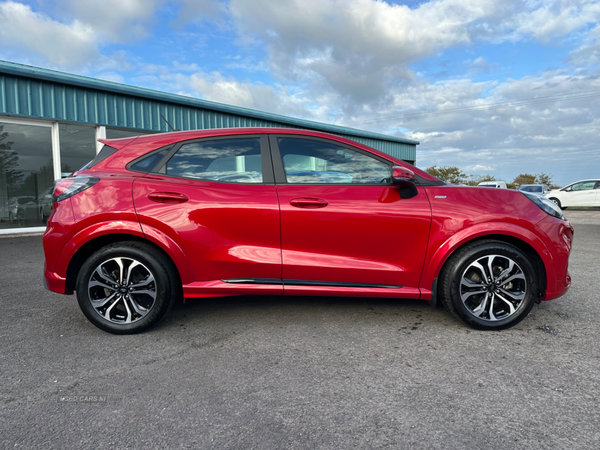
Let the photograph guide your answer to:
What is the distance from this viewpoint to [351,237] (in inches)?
113

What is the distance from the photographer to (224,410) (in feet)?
6.26

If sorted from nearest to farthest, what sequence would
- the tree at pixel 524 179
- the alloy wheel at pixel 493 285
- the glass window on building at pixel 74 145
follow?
1. the alloy wheel at pixel 493 285
2. the glass window on building at pixel 74 145
3. the tree at pixel 524 179

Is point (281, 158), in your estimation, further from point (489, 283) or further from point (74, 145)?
point (74, 145)

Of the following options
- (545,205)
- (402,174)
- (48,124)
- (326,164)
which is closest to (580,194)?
(545,205)

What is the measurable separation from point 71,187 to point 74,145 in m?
8.66

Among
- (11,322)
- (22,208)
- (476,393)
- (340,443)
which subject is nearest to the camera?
(340,443)

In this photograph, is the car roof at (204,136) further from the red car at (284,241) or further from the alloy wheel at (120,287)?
the alloy wheel at (120,287)

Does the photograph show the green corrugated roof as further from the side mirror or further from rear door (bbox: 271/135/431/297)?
the side mirror

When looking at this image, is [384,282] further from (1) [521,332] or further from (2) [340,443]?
(2) [340,443]

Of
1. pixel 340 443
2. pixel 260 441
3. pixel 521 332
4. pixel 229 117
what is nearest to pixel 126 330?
pixel 260 441

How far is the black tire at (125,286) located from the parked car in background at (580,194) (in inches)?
899

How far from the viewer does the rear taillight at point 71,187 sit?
2.90 m

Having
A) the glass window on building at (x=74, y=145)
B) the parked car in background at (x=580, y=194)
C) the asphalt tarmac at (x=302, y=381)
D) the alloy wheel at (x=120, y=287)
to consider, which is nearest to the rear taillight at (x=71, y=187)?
the alloy wheel at (x=120, y=287)

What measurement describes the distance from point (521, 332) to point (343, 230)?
163 centimetres
